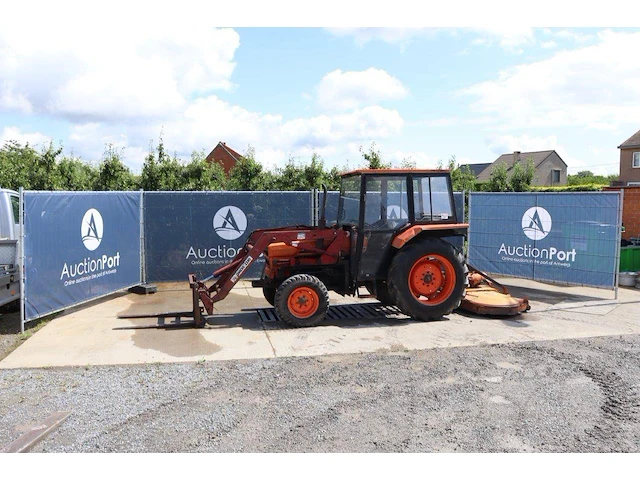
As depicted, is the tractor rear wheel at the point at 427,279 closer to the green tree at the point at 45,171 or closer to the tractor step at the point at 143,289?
the tractor step at the point at 143,289

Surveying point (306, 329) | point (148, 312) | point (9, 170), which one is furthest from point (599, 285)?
point (9, 170)

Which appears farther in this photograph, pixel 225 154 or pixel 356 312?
pixel 225 154

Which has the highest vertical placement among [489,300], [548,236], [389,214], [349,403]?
[389,214]

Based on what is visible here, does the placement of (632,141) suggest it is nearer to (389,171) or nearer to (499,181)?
(499,181)

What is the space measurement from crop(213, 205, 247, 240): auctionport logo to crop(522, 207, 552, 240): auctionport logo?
6005 mm

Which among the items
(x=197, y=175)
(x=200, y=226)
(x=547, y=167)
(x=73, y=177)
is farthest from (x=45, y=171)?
(x=547, y=167)

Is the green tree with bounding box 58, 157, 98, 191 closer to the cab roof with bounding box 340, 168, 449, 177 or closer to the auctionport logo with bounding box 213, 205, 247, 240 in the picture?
the auctionport logo with bounding box 213, 205, 247, 240

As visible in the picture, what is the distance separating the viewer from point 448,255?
25.1 ft

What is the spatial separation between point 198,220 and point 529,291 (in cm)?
690

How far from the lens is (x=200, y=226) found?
11.1 metres

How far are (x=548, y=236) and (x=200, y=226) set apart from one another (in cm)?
718

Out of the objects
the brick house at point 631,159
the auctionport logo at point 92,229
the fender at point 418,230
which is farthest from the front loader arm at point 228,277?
the brick house at point 631,159

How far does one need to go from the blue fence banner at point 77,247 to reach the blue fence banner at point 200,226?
0.59m

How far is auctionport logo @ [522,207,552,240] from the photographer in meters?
10.4
